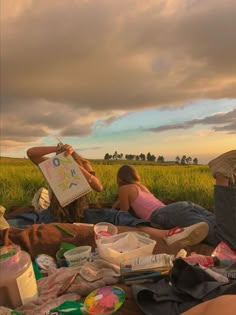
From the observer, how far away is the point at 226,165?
298 centimetres

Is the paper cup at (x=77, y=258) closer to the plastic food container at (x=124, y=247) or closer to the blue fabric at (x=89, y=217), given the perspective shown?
the plastic food container at (x=124, y=247)

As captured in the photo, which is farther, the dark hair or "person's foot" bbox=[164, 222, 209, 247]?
the dark hair

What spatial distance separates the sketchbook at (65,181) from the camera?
11.3ft

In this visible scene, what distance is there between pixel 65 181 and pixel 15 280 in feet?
5.27

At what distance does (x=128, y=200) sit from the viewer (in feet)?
12.4

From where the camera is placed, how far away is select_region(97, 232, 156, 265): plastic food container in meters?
2.31

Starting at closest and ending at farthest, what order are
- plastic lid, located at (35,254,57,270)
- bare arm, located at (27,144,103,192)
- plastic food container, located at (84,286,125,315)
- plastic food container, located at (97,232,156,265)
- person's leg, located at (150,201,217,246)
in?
plastic food container, located at (84,286,125,315)
plastic food container, located at (97,232,156,265)
plastic lid, located at (35,254,57,270)
person's leg, located at (150,201,217,246)
bare arm, located at (27,144,103,192)

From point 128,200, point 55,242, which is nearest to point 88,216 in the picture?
point 128,200

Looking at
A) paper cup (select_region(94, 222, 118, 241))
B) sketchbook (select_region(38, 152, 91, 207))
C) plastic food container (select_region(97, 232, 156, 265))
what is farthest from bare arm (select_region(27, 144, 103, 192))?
plastic food container (select_region(97, 232, 156, 265))

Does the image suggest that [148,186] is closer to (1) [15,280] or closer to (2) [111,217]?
(2) [111,217]

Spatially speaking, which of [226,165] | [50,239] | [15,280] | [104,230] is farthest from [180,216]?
[15,280]

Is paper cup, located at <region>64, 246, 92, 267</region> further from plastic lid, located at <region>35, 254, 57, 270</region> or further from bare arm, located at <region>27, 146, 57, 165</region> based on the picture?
bare arm, located at <region>27, 146, 57, 165</region>

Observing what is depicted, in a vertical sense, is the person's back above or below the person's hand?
below

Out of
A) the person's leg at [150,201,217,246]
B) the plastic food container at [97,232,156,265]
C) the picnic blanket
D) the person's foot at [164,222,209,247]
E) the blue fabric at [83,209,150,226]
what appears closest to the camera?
the plastic food container at [97,232,156,265]
